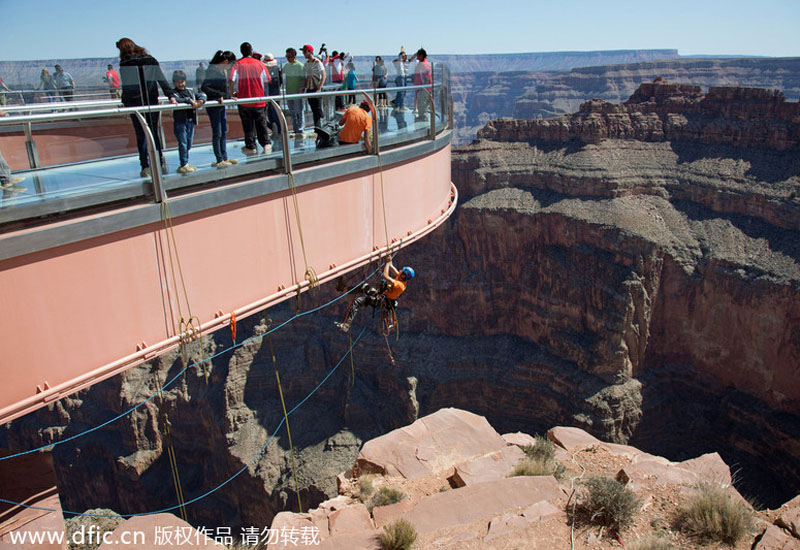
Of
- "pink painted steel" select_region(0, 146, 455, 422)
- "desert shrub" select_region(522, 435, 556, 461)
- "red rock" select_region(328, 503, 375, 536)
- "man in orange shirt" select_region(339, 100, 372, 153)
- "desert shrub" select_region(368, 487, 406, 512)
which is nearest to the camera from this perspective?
"pink painted steel" select_region(0, 146, 455, 422)

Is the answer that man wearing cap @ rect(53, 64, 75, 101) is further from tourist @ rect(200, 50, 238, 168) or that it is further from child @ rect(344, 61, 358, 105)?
child @ rect(344, 61, 358, 105)

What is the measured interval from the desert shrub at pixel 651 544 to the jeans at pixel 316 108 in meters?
8.40

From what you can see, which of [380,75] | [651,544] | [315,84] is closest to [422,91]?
[380,75]

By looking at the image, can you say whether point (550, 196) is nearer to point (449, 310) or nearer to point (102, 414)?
point (449, 310)

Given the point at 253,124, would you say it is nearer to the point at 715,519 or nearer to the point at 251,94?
the point at 251,94

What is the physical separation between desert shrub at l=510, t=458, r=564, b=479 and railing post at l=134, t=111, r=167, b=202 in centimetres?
822

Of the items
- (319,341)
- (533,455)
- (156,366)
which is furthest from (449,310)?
(533,455)

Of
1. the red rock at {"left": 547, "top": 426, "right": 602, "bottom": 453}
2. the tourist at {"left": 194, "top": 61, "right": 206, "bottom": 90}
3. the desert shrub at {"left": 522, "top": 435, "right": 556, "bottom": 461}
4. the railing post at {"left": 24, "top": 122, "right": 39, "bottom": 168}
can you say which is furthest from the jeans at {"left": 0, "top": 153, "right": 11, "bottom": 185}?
the red rock at {"left": 547, "top": 426, "right": 602, "bottom": 453}

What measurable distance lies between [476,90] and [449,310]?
564 feet

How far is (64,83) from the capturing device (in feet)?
38.1

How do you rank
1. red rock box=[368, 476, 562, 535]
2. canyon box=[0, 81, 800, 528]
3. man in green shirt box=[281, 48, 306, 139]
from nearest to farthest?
1. red rock box=[368, 476, 562, 535]
2. man in green shirt box=[281, 48, 306, 139]
3. canyon box=[0, 81, 800, 528]

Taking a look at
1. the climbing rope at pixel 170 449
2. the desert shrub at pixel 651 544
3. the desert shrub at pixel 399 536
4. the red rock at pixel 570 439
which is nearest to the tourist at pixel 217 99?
the climbing rope at pixel 170 449

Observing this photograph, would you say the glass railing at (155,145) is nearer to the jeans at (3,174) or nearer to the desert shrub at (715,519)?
the jeans at (3,174)

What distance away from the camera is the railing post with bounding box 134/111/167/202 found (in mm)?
6648
